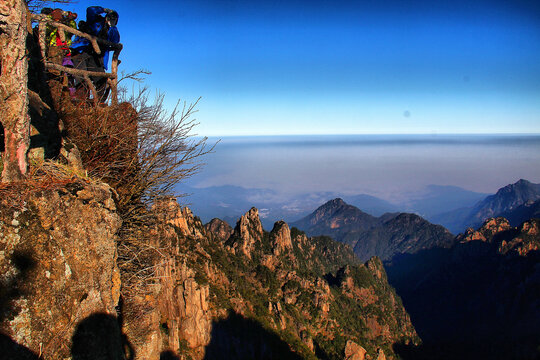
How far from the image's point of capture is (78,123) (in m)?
5.86

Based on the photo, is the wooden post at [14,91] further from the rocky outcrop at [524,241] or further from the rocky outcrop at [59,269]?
the rocky outcrop at [524,241]

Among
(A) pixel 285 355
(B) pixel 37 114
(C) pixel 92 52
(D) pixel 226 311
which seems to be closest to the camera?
(B) pixel 37 114

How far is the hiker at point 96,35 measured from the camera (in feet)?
25.0

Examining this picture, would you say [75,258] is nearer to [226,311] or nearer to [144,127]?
[144,127]

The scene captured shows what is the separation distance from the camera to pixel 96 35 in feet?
25.4

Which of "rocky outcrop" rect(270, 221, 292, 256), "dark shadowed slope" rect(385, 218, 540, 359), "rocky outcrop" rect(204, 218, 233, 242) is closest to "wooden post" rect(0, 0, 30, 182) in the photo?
"rocky outcrop" rect(270, 221, 292, 256)

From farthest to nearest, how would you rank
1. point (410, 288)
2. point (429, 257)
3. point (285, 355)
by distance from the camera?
point (429, 257), point (410, 288), point (285, 355)

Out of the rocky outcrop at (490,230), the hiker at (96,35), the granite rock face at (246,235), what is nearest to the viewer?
the hiker at (96,35)

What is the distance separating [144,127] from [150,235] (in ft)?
8.41

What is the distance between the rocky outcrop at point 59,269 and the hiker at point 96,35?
4.77 m

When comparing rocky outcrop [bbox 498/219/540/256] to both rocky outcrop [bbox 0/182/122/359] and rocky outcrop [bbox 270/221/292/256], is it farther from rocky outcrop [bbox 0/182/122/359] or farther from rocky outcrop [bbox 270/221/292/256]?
rocky outcrop [bbox 0/182/122/359]

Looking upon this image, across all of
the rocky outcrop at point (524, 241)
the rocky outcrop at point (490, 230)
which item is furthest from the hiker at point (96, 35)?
the rocky outcrop at point (490, 230)

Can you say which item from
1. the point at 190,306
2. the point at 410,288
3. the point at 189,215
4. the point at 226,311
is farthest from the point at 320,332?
the point at 410,288

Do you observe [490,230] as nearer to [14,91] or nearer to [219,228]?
[219,228]
